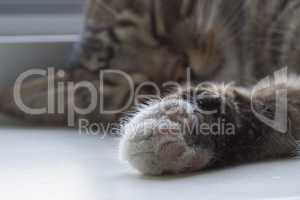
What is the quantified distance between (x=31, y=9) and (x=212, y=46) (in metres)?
0.52

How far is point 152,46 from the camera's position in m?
1.28

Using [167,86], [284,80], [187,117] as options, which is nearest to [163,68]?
[167,86]

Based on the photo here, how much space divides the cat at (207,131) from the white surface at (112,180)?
0.02 m

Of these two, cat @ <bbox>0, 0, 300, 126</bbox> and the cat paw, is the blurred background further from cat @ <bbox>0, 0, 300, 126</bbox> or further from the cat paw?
the cat paw

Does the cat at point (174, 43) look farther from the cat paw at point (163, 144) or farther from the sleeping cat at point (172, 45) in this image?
the cat paw at point (163, 144)

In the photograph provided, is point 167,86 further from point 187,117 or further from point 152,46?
point 187,117

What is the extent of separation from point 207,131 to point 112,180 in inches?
5.7

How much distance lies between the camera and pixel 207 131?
84cm

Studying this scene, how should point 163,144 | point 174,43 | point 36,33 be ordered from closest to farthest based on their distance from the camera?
point 163,144
point 174,43
point 36,33

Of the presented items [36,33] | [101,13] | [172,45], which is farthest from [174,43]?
[36,33]

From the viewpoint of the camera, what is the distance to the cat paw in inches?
32.0

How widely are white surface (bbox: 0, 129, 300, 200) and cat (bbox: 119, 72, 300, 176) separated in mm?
21

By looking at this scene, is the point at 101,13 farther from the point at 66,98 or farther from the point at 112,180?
the point at 112,180

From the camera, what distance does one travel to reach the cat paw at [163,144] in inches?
32.0
